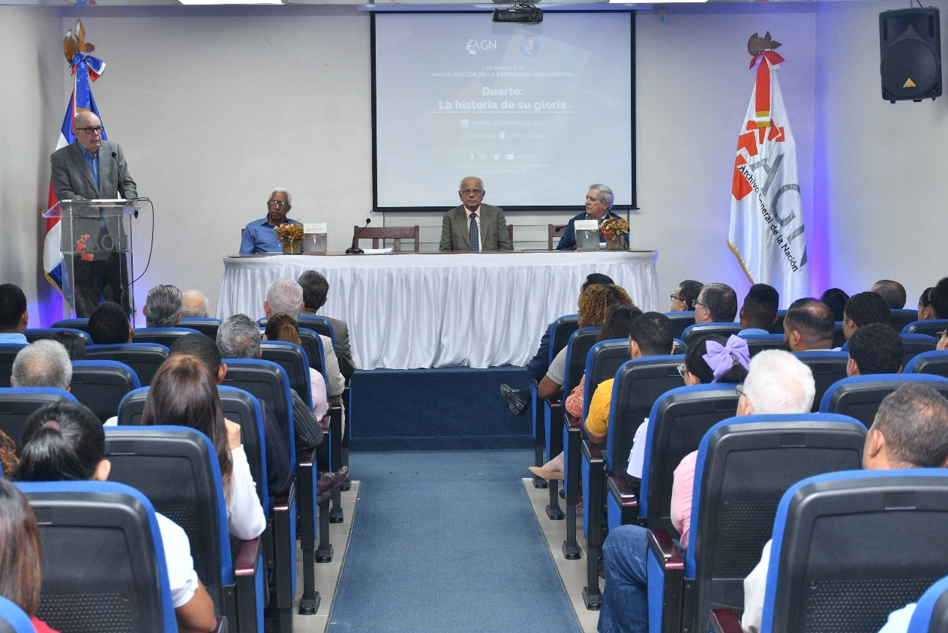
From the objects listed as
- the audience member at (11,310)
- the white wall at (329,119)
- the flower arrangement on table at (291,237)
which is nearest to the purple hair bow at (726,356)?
the audience member at (11,310)

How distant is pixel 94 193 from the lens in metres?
6.82

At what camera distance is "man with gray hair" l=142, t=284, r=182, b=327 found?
172 inches

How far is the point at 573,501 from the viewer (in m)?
3.84

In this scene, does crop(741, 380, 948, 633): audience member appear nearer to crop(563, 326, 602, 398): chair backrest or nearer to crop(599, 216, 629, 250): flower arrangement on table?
crop(563, 326, 602, 398): chair backrest

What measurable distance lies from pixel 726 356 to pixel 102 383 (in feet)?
5.98

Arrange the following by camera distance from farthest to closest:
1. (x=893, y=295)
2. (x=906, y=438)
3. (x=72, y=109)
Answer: (x=72, y=109)
(x=893, y=295)
(x=906, y=438)

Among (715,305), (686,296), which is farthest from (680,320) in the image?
(686,296)

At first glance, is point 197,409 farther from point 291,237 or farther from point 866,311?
point 291,237

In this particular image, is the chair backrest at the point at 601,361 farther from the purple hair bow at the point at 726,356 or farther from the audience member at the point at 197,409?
the audience member at the point at 197,409

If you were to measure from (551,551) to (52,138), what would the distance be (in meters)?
6.15

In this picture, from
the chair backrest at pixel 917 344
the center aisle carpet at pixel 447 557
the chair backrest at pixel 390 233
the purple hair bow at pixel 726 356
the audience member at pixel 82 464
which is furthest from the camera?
the chair backrest at pixel 390 233

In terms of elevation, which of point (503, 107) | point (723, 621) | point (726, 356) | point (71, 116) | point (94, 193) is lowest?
point (723, 621)

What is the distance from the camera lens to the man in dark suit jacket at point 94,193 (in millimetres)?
6188

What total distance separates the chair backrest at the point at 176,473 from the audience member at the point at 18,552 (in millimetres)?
774
